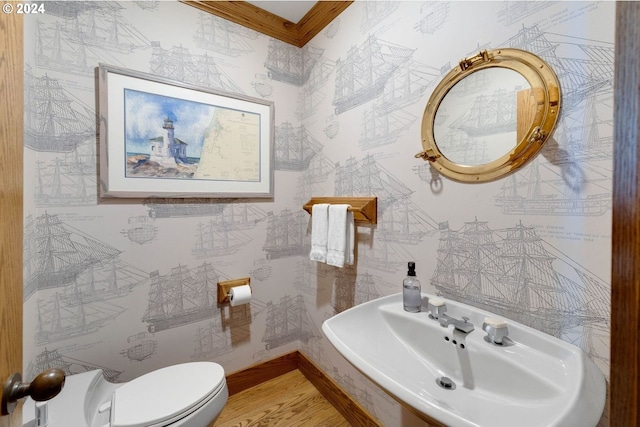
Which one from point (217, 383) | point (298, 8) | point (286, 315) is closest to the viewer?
point (217, 383)

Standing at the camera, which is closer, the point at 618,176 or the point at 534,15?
the point at 618,176

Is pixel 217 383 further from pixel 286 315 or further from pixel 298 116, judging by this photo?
pixel 298 116

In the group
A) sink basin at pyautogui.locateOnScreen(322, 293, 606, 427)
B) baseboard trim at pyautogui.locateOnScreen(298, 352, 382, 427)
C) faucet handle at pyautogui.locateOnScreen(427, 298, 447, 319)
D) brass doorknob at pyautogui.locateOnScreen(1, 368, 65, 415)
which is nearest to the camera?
brass doorknob at pyautogui.locateOnScreen(1, 368, 65, 415)

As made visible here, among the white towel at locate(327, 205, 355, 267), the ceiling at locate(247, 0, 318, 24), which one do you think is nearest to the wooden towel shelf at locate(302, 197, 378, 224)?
the white towel at locate(327, 205, 355, 267)

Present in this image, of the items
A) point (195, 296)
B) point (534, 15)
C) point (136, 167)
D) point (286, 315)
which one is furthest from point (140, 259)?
point (534, 15)

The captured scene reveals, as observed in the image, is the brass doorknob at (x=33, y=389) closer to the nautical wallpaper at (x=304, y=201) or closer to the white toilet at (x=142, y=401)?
the white toilet at (x=142, y=401)

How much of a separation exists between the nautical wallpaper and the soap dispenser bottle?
0.08 meters

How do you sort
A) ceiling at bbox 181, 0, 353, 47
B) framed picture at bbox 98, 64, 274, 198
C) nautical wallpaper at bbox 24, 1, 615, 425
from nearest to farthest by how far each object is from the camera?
nautical wallpaper at bbox 24, 1, 615, 425
framed picture at bbox 98, 64, 274, 198
ceiling at bbox 181, 0, 353, 47

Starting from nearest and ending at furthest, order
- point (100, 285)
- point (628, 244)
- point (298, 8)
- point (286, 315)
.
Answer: point (628, 244) < point (100, 285) < point (298, 8) < point (286, 315)

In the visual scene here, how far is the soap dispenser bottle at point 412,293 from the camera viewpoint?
3.36 ft

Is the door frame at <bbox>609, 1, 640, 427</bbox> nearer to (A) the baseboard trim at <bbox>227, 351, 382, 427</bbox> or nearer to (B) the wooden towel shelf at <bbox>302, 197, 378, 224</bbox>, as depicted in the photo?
(B) the wooden towel shelf at <bbox>302, 197, 378, 224</bbox>

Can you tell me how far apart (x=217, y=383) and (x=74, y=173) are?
3.75 feet

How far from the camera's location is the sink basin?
23.0 inches

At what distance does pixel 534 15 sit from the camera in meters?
0.79
